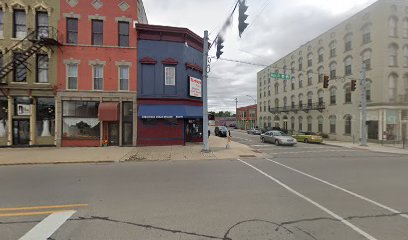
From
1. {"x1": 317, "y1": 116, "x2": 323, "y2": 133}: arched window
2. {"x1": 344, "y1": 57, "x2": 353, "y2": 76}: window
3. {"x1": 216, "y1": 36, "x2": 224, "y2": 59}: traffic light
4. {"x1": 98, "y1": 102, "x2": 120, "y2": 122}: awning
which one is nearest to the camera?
{"x1": 216, "y1": 36, "x2": 224, "y2": 59}: traffic light

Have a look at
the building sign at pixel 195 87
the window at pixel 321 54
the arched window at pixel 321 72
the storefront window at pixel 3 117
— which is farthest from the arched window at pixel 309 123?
the storefront window at pixel 3 117

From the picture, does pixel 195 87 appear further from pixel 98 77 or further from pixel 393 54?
pixel 393 54

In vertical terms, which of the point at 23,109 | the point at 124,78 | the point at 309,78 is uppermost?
the point at 309,78

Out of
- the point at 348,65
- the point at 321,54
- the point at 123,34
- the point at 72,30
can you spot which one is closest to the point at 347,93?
the point at 348,65

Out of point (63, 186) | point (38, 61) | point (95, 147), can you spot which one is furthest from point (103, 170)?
point (38, 61)

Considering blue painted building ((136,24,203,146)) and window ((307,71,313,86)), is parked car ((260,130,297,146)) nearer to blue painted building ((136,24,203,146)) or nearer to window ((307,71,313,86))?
blue painted building ((136,24,203,146))

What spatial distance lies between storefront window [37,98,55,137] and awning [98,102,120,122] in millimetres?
3985

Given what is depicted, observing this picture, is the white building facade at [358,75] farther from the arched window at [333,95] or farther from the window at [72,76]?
the window at [72,76]

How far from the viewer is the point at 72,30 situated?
18.3 metres

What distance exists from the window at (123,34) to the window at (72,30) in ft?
11.1

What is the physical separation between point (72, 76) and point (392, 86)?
31651 millimetres

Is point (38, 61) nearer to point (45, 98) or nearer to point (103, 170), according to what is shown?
point (45, 98)

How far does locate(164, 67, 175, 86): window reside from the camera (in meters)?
19.2

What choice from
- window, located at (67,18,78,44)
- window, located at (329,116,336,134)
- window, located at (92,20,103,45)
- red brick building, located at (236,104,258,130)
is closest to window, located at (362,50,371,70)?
window, located at (329,116,336,134)
